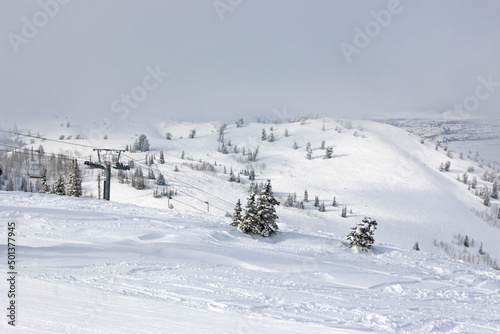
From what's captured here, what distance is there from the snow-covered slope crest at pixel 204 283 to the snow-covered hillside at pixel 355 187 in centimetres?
5023

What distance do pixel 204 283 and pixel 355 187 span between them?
140 meters

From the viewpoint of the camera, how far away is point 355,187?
140 metres

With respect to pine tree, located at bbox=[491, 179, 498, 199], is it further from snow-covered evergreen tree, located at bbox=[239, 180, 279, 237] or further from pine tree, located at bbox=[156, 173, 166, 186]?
snow-covered evergreen tree, located at bbox=[239, 180, 279, 237]

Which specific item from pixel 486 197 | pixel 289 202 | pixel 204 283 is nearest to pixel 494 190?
pixel 486 197

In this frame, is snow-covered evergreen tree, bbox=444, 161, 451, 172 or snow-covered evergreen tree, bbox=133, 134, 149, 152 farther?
snow-covered evergreen tree, bbox=133, 134, 149, 152

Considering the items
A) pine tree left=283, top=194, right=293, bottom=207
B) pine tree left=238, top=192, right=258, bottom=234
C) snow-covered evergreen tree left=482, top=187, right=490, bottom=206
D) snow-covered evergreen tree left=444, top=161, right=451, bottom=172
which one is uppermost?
snow-covered evergreen tree left=444, top=161, right=451, bottom=172

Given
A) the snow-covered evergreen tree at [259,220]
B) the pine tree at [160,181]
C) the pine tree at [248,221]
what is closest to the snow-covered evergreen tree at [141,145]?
the pine tree at [160,181]

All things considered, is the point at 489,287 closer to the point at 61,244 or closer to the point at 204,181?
the point at 61,244

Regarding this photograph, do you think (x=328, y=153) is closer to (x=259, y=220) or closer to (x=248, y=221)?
(x=259, y=220)

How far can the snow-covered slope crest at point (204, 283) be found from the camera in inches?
255

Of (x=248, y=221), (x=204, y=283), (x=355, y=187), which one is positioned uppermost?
(x=204, y=283)

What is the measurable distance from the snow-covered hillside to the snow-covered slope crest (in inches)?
1977

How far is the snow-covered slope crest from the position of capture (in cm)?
648

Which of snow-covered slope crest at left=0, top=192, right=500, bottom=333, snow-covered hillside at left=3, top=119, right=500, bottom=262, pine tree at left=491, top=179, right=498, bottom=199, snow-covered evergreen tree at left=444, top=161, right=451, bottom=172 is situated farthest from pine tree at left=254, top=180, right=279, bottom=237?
snow-covered evergreen tree at left=444, top=161, right=451, bottom=172
